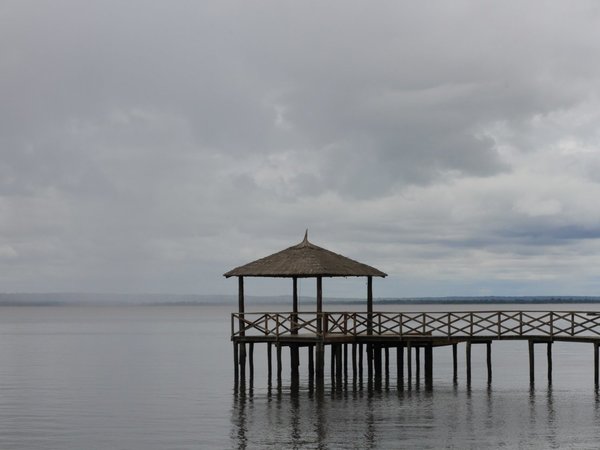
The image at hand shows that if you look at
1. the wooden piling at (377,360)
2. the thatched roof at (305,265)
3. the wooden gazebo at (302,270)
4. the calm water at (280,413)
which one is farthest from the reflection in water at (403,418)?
the thatched roof at (305,265)

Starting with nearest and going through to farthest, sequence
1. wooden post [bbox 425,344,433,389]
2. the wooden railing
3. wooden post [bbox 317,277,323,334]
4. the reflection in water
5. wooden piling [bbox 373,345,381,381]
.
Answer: the reflection in water
wooden post [bbox 317,277,323,334]
the wooden railing
wooden post [bbox 425,344,433,389]
wooden piling [bbox 373,345,381,381]

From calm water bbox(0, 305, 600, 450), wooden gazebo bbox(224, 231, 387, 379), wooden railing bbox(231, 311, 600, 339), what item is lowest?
calm water bbox(0, 305, 600, 450)

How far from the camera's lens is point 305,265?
39781 mm

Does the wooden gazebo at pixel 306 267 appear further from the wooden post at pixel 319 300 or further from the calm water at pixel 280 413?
the calm water at pixel 280 413

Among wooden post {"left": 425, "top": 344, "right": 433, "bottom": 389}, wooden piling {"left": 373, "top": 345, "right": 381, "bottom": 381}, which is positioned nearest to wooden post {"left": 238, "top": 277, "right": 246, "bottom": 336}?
wooden piling {"left": 373, "top": 345, "right": 381, "bottom": 381}

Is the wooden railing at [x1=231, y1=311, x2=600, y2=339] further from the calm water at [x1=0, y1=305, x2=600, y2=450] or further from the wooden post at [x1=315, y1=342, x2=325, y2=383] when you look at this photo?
the calm water at [x1=0, y1=305, x2=600, y2=450]

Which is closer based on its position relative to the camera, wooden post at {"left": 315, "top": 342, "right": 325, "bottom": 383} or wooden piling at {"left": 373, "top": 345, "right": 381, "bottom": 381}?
wooden post at {"left": 315, "top": 342, "right": 325, "bottom": 383}

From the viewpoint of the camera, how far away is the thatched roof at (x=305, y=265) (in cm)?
3947

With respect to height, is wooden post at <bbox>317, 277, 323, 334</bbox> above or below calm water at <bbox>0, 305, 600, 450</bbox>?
above

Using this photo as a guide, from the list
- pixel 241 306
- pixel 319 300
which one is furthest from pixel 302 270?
pixel 241 306

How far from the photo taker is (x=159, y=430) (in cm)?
3169

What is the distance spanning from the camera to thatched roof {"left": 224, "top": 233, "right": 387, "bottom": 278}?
1554 inches

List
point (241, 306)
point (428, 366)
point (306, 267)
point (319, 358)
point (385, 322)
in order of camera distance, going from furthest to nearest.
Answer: point (428, 366) < point (241, 306) < point (385, 322) < point (306, 267) < point (319, 358)

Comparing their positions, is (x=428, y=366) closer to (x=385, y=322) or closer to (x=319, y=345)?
(x=385, y=322)
